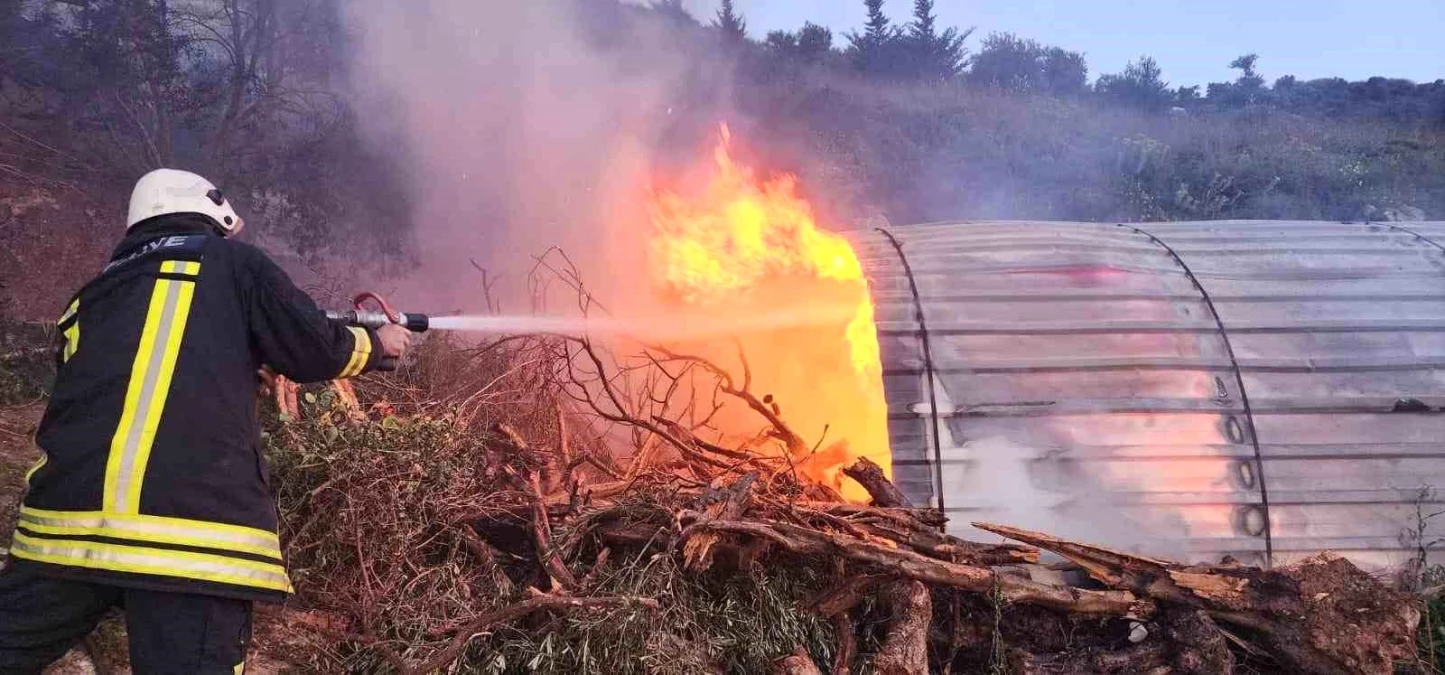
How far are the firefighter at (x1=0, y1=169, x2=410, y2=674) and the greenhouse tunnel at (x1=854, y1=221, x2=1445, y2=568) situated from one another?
3001mm

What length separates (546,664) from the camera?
3.12 metres

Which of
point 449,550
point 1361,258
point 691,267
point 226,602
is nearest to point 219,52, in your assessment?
point 691,267

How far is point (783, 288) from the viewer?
17.4 feet

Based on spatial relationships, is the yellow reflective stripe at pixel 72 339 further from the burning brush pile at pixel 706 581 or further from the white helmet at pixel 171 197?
the burning brush pile at pixel 706 581

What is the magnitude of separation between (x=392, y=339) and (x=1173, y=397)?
401 centimetres

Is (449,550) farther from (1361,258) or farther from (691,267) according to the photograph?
(1361,258)

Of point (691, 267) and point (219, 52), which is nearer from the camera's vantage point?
A: point (691, 267)

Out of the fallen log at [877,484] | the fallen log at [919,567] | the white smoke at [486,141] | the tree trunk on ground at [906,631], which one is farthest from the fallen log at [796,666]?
the white smoke at [486,141]

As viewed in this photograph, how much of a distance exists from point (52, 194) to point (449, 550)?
778cm

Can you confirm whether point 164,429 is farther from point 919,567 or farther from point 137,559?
point 919,567

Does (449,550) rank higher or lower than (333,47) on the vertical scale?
lower

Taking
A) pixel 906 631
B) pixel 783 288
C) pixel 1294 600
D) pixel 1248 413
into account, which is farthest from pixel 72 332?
pixel 1248 413

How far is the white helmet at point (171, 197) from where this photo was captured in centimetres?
261

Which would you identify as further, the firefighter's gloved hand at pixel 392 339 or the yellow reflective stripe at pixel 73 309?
the firefighter's gloved hand at pixel 392 339
